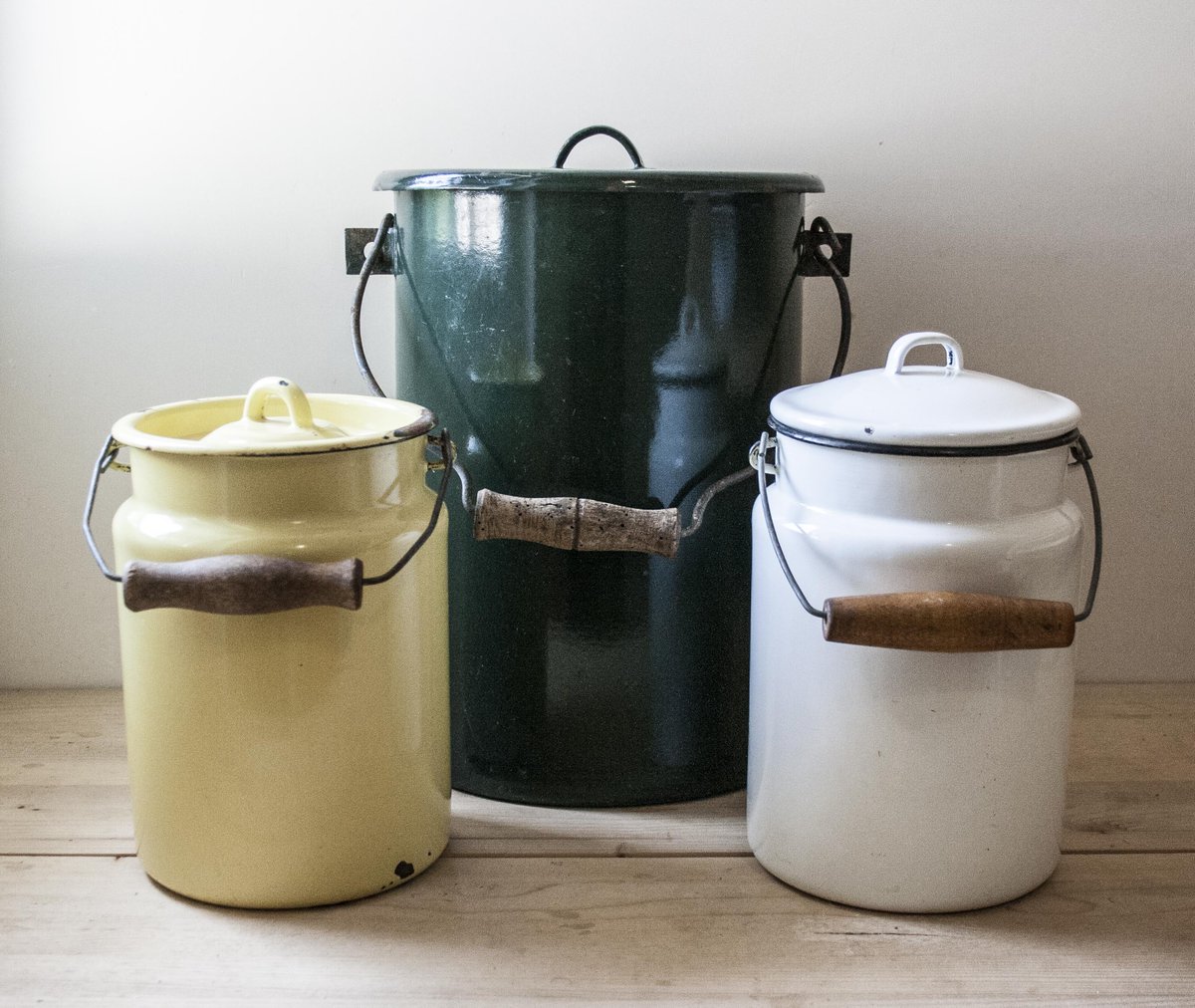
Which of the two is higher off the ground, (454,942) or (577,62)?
(577,62)

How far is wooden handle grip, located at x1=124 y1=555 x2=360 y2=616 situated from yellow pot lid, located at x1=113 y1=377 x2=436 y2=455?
0.08 m

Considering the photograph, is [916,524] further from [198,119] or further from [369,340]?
[198,119]

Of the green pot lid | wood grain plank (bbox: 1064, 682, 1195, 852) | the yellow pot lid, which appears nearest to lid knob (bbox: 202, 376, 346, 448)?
the yellow pot lid

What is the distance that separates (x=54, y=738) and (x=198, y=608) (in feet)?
1.76

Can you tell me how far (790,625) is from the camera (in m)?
1.04

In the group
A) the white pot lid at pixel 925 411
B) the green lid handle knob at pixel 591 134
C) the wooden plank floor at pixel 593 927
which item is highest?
the green lid handle knob at pixel 591 134

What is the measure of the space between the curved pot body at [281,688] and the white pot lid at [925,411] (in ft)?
1.04

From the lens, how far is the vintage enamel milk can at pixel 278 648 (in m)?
0.96

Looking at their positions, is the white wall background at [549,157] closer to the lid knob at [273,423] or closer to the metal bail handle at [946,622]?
the lid knob at [273,423]

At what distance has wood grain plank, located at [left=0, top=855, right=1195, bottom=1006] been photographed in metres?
0.94

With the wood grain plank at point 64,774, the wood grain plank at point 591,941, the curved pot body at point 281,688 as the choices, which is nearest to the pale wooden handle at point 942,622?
the wood grain plank at point 591,941

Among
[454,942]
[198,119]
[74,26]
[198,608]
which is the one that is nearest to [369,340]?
[198,119]

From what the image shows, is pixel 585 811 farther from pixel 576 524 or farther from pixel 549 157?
pixel 549 157

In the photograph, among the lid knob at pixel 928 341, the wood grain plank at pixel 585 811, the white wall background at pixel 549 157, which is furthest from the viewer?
the white wall background at pixel 549 157
